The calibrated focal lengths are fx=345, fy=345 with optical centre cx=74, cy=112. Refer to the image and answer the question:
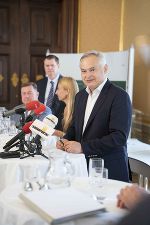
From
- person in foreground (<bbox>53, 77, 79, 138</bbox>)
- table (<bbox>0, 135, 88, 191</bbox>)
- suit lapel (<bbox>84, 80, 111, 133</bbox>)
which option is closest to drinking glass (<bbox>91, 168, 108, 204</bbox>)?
table (<bbox>0, 135, 88, 191</bbox>)

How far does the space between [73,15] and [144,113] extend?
2.21 m

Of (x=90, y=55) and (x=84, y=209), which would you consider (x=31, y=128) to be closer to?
(x=90, y=55)

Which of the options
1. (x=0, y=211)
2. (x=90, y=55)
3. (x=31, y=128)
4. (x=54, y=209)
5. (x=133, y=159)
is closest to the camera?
(x=54, y=209)

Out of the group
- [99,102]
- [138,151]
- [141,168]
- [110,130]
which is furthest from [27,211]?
[138,151]

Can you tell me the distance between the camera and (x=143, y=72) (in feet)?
17.2

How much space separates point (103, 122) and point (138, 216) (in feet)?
6.61

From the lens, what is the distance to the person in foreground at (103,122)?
2504mm

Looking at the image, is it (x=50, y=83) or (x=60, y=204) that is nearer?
(x=60, y=204)

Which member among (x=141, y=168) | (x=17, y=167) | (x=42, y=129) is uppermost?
(x=42, y=129)

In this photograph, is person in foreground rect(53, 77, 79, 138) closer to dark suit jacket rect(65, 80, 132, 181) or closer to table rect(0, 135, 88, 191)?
dark suit jacket rect(65, 80, 132, 181)

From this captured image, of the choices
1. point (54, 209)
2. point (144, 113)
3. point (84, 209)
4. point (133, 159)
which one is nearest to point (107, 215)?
point (84, 209)

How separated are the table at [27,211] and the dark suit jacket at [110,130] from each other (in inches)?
28.4

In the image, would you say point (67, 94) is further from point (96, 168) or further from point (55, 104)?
point (96, 168)

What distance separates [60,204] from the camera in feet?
4.65
